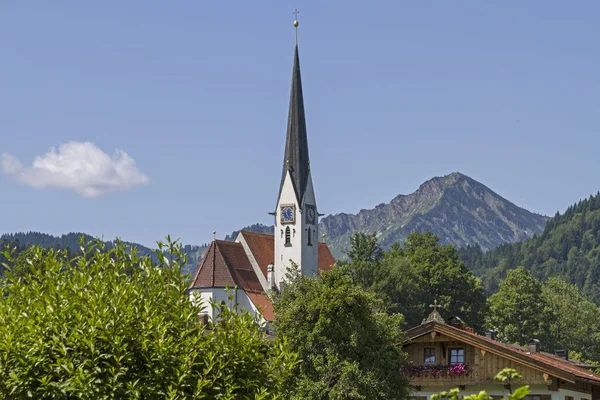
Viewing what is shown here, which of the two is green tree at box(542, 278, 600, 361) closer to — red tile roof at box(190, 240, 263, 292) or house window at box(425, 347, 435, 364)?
red tile roof at box(190, 240, 263, 292)

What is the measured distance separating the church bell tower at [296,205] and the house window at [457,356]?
6564cm

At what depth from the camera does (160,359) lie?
71.4 feet

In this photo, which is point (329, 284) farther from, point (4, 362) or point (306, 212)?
point (306, 212)

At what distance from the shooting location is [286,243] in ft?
398

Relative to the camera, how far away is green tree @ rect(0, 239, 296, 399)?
21.3 metres

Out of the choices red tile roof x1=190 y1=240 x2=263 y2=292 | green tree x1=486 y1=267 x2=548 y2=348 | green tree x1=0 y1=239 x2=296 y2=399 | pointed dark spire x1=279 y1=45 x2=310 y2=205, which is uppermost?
pointed dark spire x1=279 y1=45 x2=310 y2=205

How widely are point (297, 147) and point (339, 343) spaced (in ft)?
234

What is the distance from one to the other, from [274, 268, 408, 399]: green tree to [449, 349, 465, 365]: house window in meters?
2.99

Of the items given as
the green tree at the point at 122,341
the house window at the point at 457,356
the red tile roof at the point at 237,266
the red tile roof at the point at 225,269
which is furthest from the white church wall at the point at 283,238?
the green tree at the point at 122,341

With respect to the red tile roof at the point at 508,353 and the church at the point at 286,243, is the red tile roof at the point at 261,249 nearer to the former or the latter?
the church at the point at 286,243

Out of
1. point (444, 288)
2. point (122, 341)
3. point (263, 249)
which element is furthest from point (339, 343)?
point (263, 249)

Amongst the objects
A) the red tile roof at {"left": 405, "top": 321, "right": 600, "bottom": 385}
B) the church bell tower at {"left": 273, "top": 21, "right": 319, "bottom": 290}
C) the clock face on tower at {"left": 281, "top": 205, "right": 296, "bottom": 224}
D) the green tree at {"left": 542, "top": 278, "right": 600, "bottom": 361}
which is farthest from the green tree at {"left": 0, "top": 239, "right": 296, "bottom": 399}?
the green tree at {"left": 542, "top": 278, "right": 600, "bottom": 361}

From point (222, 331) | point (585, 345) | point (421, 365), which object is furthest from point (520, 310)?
point (222, 331)

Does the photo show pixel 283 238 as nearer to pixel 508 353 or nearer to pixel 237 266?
pixel 237 266
